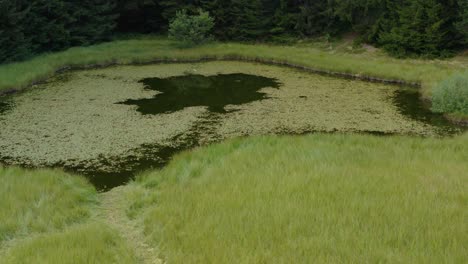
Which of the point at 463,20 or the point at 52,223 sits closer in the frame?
the point at 52,223

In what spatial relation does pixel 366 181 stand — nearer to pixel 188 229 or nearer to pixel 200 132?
pixel 188 229

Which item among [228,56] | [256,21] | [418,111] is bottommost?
[418,111]

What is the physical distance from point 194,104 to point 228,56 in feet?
36.8

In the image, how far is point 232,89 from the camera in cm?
2094

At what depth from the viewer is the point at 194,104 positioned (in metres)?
18.0

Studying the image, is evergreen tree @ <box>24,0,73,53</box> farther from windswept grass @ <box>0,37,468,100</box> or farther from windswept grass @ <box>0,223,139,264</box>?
windswept grass @ <box>0,223,139,264</box>

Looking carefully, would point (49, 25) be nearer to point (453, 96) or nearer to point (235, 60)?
point (235, 60)

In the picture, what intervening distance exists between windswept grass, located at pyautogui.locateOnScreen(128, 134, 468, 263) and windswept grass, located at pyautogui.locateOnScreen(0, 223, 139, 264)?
23.0 inches

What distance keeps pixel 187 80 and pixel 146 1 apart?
1573 centimetres

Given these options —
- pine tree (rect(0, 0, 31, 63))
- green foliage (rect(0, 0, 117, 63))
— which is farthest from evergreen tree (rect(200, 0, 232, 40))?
pine tree (rect(0, 0, 31, 63))

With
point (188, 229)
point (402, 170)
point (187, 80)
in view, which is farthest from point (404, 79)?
point (188, 229)

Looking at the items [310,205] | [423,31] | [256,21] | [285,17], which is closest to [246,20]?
[256,21]

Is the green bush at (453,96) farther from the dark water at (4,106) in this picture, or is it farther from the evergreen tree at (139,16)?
the evergreen tree at (139,16)

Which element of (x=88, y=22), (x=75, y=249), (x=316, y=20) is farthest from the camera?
(x=316, y=20)
